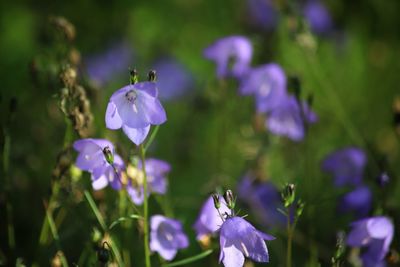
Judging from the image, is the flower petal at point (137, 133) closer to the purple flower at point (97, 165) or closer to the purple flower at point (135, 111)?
the purple flower at point (135, 111)

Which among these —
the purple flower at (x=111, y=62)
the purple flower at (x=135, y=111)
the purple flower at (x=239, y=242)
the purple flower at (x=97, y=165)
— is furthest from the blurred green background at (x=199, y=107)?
the purple flower at (x=239, y=242)

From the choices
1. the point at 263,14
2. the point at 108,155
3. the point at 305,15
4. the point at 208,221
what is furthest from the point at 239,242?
the point at 263,14

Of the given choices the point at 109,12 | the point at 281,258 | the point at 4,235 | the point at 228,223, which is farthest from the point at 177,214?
the point at 109,12

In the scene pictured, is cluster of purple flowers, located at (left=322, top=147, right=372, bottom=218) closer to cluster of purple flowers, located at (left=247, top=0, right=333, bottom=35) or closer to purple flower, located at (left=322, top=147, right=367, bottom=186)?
purple flower, located at (left=322, top=147, right=367, bottom=186)

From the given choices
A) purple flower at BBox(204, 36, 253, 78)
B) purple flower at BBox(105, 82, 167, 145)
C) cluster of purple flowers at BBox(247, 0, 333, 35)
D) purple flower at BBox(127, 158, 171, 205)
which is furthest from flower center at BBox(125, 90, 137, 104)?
cluster of purple flowers at BBox(247, 0, 333, 35)

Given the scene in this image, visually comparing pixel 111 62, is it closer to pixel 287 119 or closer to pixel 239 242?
pixel 287 119

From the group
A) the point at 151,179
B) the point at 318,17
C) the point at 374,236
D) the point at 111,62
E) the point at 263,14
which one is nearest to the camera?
the point at 374,236

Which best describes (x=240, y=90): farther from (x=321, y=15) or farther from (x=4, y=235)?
(x=321, y=15)
